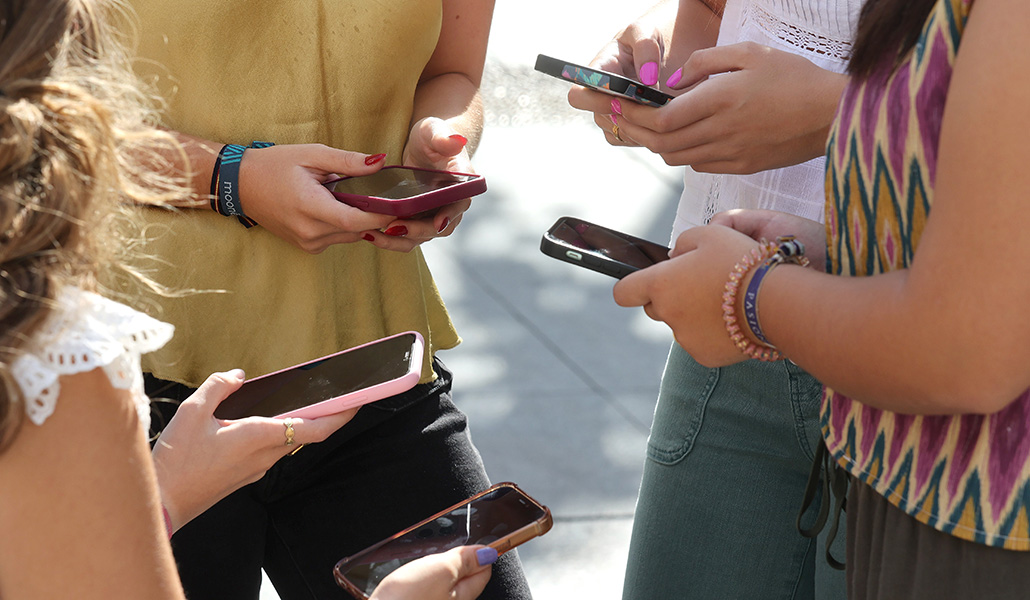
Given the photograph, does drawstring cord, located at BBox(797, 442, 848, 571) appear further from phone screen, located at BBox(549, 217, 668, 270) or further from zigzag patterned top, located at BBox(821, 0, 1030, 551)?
phone screen, located at BBox(549, 217, 668, 270)

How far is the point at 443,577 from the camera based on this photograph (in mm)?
1363

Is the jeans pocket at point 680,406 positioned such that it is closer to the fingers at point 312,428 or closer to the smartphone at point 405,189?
the smartphone at point 405,189

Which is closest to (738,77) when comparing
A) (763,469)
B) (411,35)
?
(411,35)

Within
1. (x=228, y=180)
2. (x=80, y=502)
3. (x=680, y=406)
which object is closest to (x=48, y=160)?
(x=80, y=502)

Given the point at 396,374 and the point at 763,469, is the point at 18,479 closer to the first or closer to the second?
the point at 396,374

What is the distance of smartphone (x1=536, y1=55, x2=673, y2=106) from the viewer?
158cm

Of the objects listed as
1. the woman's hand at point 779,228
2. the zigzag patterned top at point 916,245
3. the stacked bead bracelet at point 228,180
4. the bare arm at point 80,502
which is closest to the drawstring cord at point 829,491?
the zigzag patterned top at point 916,245

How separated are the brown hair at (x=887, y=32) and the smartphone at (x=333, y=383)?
75 centimetres

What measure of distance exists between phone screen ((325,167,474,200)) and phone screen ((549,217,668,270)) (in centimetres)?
20

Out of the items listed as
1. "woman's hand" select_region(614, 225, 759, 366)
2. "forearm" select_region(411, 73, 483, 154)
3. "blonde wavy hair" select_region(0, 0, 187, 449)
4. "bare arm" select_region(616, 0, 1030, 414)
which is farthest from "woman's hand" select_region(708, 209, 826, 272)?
"blonde wavy hair" select_region(0, 0, 187, 449)

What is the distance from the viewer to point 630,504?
3.18 metres

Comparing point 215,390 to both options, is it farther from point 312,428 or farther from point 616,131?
point 616,131

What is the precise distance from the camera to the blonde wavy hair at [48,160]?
0.86 metres

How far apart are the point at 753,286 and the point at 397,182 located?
0.75m
